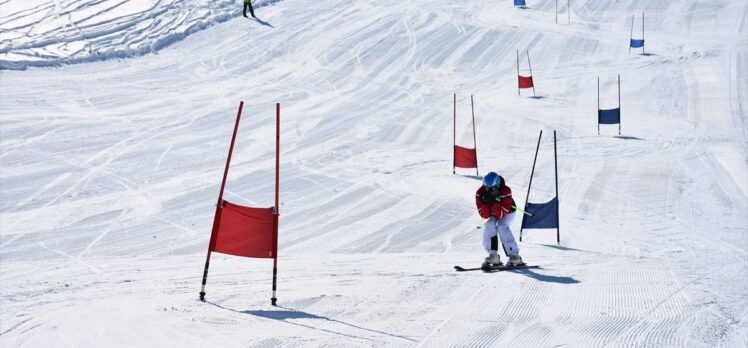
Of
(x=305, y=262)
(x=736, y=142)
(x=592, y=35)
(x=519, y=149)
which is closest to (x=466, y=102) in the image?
(x=519, y=149)

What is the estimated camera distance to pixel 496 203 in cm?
960

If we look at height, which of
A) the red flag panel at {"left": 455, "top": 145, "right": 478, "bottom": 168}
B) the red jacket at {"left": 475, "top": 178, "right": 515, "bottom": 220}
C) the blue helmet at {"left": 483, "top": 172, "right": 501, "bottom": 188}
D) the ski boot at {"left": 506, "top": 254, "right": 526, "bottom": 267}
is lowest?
the ski boot at {"left": 506, "top": 254, "right": 526, "bottom": 267}

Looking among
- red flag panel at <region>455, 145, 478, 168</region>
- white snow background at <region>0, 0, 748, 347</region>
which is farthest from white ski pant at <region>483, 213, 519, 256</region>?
red flag panel at <region>455, 145, 478, 168</region>

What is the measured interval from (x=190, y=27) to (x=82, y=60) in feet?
16.5

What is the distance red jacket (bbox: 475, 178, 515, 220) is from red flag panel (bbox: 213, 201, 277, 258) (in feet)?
8.59

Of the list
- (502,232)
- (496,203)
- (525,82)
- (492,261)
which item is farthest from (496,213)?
(525,82)

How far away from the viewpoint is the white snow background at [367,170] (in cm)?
754

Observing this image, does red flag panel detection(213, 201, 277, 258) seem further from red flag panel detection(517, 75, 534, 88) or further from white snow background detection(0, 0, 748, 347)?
red flag panel detection(517, 75, 534, 88)

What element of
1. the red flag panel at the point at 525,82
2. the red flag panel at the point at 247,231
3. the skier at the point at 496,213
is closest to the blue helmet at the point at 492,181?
the skier at the point at 496,213

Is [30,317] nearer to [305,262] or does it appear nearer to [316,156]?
[305,262]

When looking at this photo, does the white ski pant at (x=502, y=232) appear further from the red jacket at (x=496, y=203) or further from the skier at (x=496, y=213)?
the red jacket at (x=496, y=203)

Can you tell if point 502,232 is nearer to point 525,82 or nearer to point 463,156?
point 463,156

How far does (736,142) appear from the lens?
67.2ft

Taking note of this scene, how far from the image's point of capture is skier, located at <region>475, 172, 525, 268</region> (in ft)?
31.4
